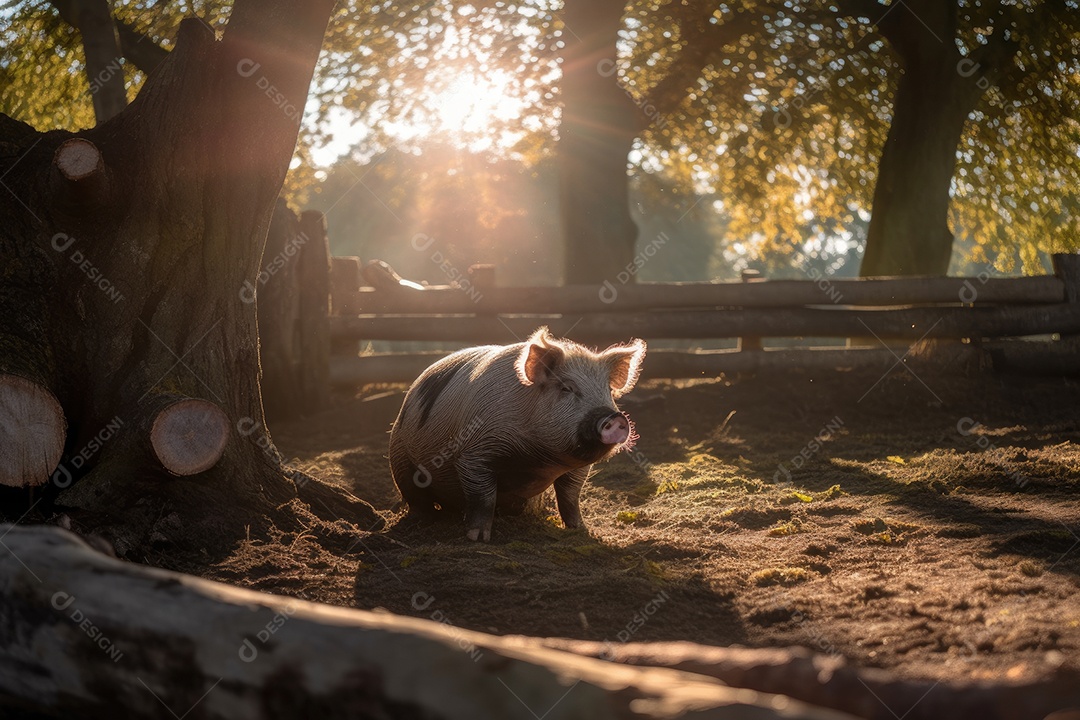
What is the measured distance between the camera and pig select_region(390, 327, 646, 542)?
5645 millimetres

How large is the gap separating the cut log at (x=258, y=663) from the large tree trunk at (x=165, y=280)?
77.0 inches

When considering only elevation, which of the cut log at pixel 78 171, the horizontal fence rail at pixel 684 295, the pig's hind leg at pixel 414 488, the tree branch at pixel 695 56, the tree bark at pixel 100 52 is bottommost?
the pig's hind leg at pixel 414 488

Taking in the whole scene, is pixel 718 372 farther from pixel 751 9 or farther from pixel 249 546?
pixel 249 546

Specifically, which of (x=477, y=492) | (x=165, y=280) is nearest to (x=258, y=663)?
(x=477, y=492)

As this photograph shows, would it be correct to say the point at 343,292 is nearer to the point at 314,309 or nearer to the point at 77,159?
the point at 314,309

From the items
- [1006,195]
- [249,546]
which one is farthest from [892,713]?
[1006,195]

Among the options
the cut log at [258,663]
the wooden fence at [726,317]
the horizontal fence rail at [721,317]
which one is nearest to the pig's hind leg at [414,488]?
the cut log at [258,663]

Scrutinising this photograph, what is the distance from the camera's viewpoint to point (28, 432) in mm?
4574

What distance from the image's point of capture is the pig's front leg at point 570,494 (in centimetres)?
611

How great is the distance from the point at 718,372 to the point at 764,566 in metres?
7.20

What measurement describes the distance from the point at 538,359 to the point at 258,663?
11.6 ft

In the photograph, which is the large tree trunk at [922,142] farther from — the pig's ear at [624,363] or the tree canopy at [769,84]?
the pig's ear at [624,363]

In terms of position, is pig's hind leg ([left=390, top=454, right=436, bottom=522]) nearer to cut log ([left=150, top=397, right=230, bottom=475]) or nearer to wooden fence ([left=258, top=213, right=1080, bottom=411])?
cut log ([left=150, top=397, right=230, bottom=475])

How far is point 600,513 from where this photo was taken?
7.02m
